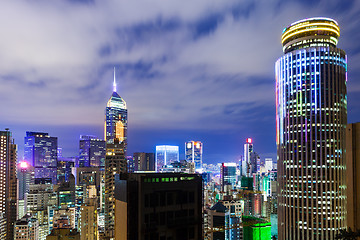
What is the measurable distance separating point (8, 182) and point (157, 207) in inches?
4114

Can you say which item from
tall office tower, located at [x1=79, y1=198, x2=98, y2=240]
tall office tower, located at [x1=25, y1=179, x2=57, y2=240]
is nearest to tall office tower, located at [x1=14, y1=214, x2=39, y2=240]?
tall office tower, located at [x1=79, y1=198, x2=98, y2=240]

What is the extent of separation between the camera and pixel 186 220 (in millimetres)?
32750

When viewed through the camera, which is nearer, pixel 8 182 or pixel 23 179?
pixel 8 182

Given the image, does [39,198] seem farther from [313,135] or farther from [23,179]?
[313,135]

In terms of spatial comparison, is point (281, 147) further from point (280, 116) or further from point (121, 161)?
point (121, 161)

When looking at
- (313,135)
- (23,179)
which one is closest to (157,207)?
(313,135)

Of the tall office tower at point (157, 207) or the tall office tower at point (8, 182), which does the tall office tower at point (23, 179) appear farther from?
the tall office tower at point (157, 207)

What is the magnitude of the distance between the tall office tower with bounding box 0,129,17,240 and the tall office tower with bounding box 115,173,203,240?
95.5 metres

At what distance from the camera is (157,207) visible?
1214 inches

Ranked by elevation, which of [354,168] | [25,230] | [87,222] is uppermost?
[354,168]

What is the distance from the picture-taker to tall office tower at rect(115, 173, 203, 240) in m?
29.8

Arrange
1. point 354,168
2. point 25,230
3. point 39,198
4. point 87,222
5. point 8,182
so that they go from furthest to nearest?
point 39,198 < point 8,182 < point 87,222 < point 25,230 < point 354,168

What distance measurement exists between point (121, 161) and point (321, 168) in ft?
237

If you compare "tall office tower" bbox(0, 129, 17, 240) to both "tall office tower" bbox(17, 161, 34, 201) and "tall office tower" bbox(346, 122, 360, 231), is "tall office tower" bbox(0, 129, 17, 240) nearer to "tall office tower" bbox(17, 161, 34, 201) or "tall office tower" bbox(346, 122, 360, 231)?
"tall office tower" bbox(17, 161, 34, 201)
